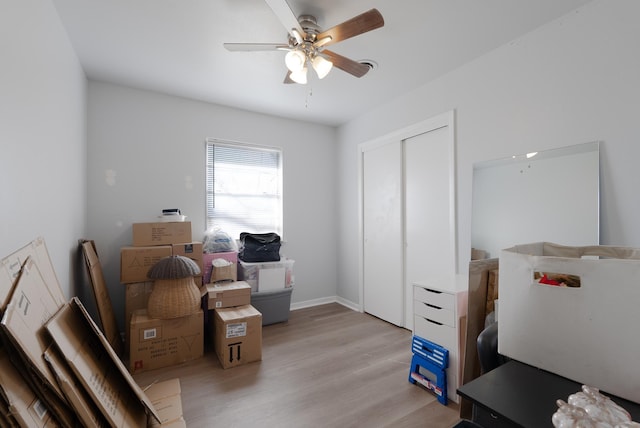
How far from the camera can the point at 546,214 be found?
1989mm

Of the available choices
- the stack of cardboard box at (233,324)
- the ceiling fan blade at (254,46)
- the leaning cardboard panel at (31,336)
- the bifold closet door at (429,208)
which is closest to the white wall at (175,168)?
the stack of cardboard box at (233,324)

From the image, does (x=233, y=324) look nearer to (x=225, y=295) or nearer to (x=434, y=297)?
(x=225, y=295)

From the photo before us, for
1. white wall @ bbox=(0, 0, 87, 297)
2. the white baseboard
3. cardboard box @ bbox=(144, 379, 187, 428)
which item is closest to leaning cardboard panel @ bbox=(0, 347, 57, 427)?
white wall @ bbox=(0, 0, 87, 297)

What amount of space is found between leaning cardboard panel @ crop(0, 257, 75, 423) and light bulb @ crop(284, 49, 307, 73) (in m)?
1.69

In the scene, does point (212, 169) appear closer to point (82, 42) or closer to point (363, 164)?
point (82, 42)

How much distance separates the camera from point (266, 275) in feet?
10.7

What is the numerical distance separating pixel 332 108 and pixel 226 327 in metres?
2.72

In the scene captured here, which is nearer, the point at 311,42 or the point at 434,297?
the point at 311,42

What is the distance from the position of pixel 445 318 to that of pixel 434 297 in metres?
0.16

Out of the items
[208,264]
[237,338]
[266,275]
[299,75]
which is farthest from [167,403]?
[299,75]

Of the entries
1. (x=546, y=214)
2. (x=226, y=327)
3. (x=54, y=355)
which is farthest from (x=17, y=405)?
(x=546, y=214)

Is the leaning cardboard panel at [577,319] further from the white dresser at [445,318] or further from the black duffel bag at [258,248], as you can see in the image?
the black duffel bag at [258,248]

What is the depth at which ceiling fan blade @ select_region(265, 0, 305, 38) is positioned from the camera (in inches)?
57.2

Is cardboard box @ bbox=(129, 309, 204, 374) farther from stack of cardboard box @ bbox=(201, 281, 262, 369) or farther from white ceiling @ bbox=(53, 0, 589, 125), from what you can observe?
white ceiling @ bbox=(53, 0, 589, 125)
